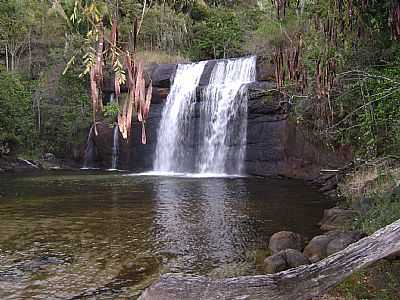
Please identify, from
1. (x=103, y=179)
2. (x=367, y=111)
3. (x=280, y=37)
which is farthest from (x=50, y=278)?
(x=280, y=37)

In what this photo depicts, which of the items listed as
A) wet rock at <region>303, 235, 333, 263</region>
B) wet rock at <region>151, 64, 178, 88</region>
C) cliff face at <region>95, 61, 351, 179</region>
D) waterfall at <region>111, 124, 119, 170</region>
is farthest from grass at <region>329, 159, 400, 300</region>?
waterfall at <region>111, 124, 119, 170</region>

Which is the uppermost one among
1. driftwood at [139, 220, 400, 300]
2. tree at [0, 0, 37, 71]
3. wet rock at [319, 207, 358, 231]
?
tree at [0, 0, 37, 71]

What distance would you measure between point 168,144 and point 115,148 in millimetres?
4162

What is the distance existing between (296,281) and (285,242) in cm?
512

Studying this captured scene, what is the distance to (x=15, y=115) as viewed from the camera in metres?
33.2

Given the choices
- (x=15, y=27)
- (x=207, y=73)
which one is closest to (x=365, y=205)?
(x=207, y=73)

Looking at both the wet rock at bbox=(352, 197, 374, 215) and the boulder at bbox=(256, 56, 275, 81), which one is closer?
the wet rock at bbox=(352, 197, 374, 215)

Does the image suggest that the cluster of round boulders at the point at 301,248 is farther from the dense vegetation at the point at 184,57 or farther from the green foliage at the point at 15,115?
the green foliage at the point at 15,115

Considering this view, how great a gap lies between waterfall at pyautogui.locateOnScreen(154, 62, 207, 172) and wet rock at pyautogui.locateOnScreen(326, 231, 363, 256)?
20.0 m

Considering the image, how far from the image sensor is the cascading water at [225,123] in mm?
27312

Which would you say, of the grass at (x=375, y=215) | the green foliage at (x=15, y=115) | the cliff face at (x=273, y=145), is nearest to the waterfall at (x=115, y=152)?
Result: the cliff face at (x=273, y=145)

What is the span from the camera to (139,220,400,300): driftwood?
4.44m

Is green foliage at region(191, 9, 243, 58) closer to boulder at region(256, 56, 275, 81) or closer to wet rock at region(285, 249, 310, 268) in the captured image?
boulder at region(256, 56, 275, 81)

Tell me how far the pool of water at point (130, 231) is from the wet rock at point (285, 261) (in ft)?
1.24
